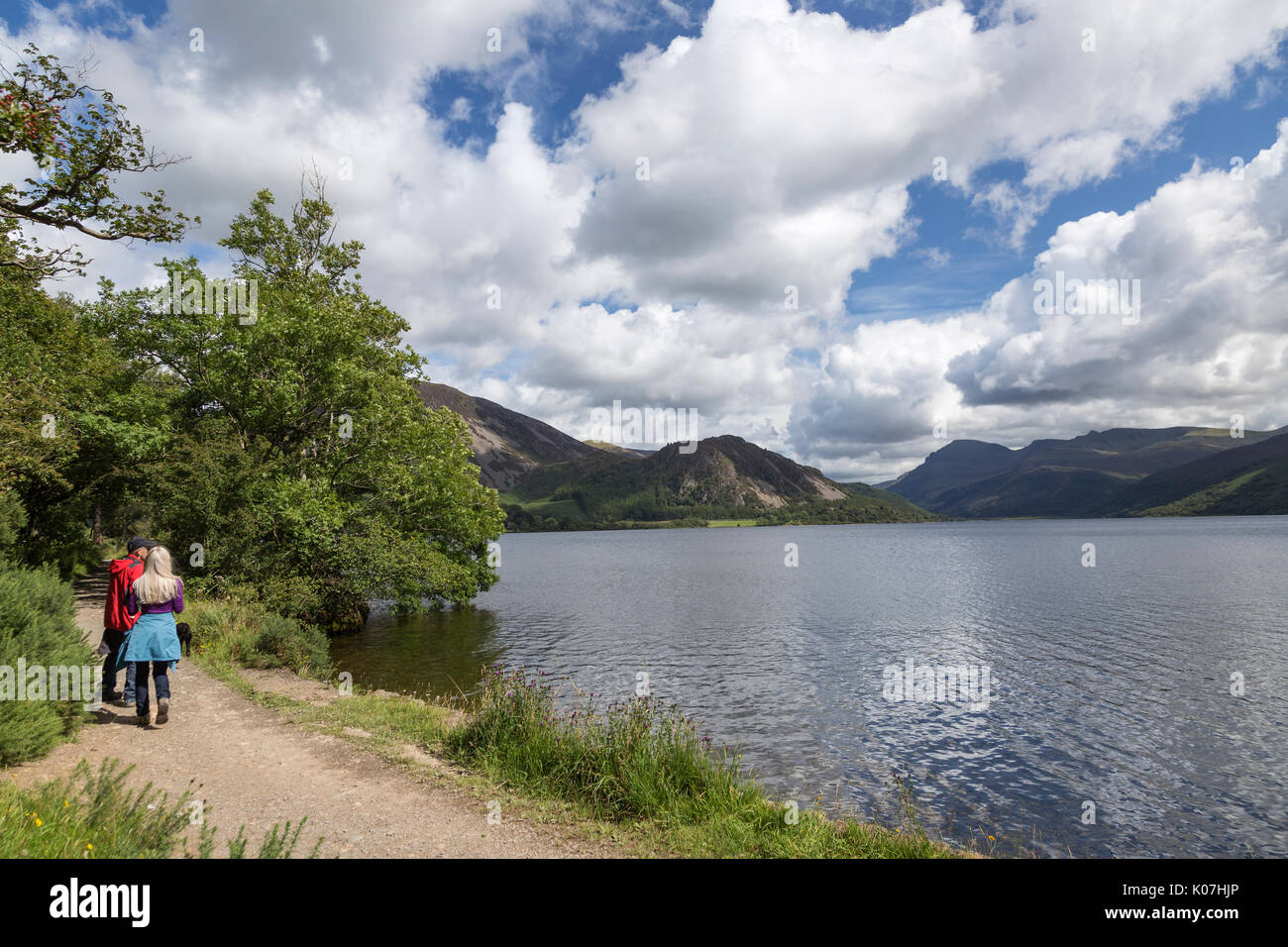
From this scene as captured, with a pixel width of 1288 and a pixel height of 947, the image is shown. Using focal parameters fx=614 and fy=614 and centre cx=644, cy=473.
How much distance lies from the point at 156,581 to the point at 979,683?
92.4 feet

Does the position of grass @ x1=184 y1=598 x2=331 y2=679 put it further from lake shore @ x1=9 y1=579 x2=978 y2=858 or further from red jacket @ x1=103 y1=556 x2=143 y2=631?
red jacket @ x1=103 y1=556 x2=143 y2=631

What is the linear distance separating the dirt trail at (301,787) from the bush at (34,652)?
0.39m

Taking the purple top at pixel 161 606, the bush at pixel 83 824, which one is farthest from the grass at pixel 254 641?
the bush at pixel 83 824

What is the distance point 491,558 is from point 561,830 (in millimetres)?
33511

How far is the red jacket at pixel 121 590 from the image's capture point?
1239 cm

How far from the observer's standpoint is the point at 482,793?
10195mm

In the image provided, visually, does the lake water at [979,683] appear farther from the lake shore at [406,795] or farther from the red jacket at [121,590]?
the red jacket at [121,590]

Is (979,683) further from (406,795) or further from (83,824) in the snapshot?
(83,824)

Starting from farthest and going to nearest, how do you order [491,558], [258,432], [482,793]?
[491,558] < [258,432] < [482,793]
